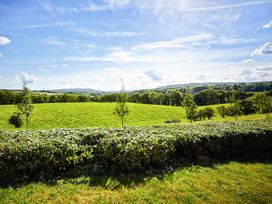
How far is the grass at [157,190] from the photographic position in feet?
29.1

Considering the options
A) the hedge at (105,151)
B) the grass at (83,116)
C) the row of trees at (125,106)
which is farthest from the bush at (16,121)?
the hedge at (105,151)

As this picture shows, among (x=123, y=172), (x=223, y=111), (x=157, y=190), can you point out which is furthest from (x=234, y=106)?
(x=157, y=190)

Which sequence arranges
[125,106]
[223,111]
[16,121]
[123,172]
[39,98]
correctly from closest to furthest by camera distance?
[123,172], [125,106], [16,121], [223,111], [39,98]

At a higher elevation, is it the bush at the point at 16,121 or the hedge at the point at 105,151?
the hedge at the point at 105,151

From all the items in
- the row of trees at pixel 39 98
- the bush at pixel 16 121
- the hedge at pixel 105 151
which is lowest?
the bush at pixel 16 121

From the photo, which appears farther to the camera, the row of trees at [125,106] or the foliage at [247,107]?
the foliage at [247,107]

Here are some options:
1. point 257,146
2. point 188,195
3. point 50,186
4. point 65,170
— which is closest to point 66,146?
point 65,170

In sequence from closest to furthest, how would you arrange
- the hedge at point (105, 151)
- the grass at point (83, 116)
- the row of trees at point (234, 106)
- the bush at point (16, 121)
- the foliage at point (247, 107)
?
the hedge at point (105, 151) → the bush at point (16, 121) → the row of trees at point (234, 106) → the grass at point (83, 116) → the foliage at point (247, 107)

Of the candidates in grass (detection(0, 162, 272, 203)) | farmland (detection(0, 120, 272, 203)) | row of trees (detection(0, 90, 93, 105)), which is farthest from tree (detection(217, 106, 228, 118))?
grass (detection(0, 162, 272, 203))

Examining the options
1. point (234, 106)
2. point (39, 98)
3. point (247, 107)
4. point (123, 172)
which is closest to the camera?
point (123, 172)

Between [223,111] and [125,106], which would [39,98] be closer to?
[125,106]

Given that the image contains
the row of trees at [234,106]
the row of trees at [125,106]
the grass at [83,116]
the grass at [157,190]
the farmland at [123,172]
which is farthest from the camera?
the grass at [83,116]

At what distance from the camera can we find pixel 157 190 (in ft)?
31.8

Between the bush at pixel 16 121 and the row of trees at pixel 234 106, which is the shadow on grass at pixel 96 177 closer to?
the row of trees at pixel 234 106
